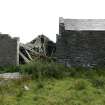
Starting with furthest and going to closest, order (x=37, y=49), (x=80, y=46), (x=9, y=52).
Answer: (x=37, y=49) → (x=9, y=52) → (x=80, y=46)

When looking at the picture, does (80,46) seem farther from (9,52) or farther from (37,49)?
(37,49)

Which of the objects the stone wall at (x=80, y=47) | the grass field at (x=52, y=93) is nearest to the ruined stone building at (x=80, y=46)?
the stone wall at (x=80, y=47)

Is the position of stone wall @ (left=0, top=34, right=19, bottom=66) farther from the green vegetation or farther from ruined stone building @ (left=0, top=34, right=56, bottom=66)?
the green vegetation

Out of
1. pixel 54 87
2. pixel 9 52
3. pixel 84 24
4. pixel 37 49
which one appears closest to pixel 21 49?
pixel 37 49

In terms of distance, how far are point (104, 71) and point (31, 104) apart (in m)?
6.36

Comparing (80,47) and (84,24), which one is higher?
(84,24)

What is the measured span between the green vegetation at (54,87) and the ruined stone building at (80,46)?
1076 millimetres

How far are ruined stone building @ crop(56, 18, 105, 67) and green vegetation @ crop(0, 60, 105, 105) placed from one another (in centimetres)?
108

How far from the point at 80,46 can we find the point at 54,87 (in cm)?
548

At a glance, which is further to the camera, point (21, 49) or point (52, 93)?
point (21, 49)

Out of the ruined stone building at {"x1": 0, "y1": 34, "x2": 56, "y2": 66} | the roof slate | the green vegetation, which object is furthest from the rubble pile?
the green vegetation

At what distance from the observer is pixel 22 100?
12.6 metres

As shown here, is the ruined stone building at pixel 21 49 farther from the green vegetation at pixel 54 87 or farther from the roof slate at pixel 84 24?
the green vegetation at pixel 54 87

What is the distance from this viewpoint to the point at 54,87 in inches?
567
